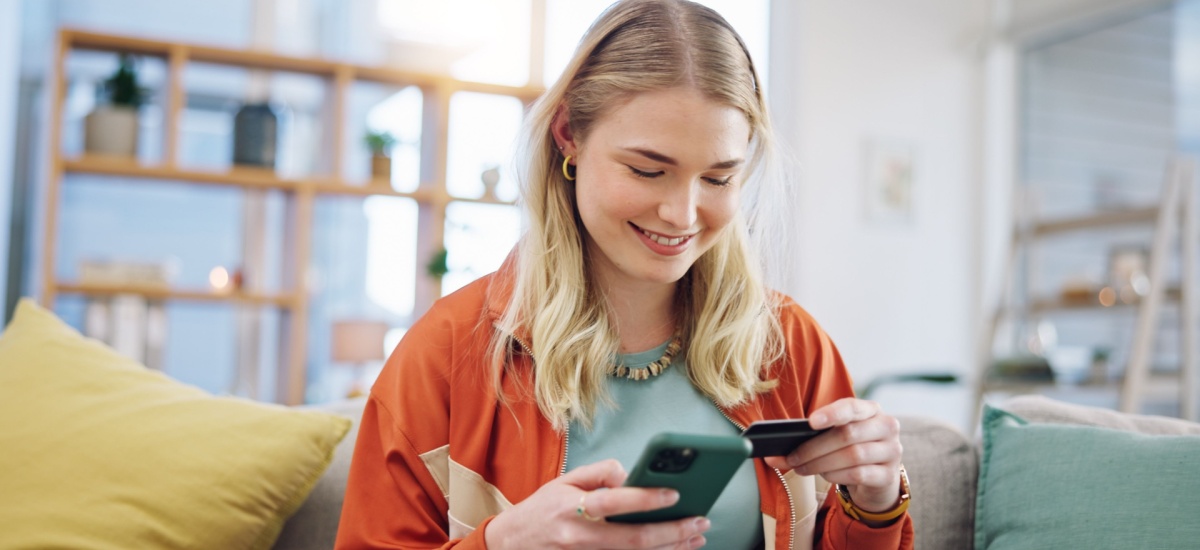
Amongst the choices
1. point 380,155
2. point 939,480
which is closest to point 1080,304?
point 380,155

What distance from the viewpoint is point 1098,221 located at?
4117 millimetres

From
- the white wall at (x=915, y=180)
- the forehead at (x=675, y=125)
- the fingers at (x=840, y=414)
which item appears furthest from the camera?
the white wall at (x=915, y=180)

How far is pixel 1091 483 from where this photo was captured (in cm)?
143

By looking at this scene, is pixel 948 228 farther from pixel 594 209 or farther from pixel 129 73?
pixel 594 209

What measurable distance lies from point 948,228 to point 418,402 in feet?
15.2

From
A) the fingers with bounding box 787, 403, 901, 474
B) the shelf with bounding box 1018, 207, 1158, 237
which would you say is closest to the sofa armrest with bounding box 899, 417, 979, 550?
the fingers with bounding box 787, 403, 901, 474

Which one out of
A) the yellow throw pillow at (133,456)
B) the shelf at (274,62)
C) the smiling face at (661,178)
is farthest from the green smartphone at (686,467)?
the shelf at (274,62)

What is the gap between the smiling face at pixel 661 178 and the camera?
4.29 ft

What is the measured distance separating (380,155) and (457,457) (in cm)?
340

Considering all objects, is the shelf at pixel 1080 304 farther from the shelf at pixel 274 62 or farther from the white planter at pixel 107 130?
the white planter at pixel 107 130

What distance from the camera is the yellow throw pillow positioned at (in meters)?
1.42

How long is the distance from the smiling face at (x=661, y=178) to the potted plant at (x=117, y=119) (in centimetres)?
332

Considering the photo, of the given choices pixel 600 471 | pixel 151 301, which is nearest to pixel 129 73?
pixel 151 301

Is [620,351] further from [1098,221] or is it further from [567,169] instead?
[1098,221]
